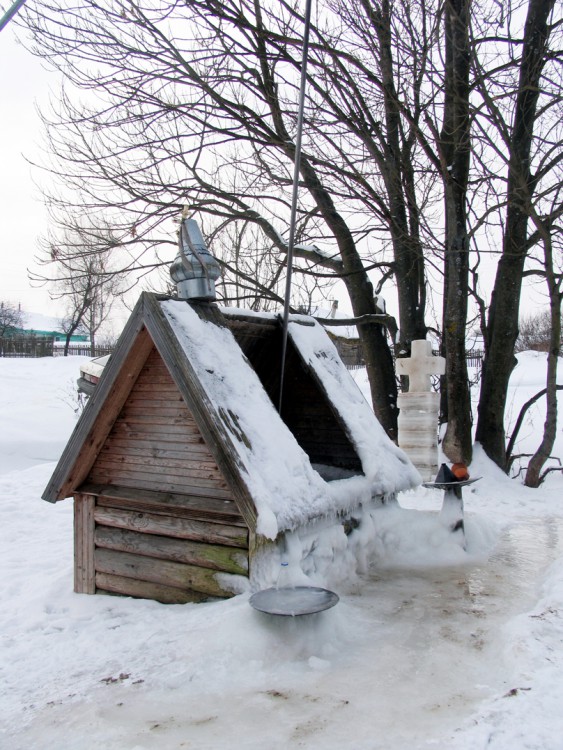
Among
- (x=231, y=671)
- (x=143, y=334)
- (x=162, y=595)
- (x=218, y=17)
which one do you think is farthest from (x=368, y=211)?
(x=231, y=671)

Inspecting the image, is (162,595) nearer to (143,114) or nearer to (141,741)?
(141,741)

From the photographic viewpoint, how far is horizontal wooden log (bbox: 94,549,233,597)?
3965 mm

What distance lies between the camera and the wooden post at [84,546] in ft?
14.8

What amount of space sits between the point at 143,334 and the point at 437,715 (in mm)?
2710

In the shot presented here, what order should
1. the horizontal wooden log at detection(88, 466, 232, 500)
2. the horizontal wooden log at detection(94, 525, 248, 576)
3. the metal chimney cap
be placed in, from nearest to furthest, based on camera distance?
the horizontal wooden log at detection(94, 525, 248, 576)
the horizontal wooden log at detection(88, 466, 232, 500)
the metal chimney cap

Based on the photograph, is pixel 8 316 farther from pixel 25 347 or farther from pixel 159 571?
pixel 159 571

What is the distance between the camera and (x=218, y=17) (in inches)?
377

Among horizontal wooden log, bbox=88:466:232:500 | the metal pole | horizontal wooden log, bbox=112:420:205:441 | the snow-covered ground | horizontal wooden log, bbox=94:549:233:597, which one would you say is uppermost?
the metal pole

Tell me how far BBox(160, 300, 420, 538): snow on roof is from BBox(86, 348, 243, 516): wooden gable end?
27 cm

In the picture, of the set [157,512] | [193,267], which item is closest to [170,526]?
[157,512]

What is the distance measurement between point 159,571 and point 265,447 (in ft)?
3.48

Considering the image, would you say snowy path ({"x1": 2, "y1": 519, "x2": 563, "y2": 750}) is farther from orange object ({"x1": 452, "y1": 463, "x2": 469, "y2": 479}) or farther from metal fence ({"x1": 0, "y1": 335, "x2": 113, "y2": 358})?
metal fence ({"x1": 0, "y1": 335, "x2": 113, "y2": 358})

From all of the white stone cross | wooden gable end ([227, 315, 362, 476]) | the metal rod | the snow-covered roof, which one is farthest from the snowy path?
the white stone cross

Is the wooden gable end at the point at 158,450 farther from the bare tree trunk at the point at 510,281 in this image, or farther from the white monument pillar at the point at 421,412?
the bare tree trunk at the point at 510,281
